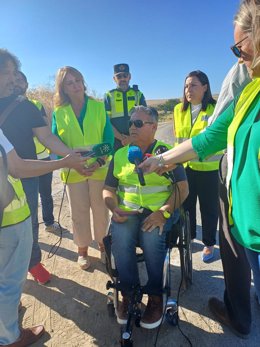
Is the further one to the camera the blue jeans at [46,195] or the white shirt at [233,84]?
the blue jeans at [46,195]

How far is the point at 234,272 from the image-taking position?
85.5 inches

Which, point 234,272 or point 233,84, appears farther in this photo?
point 234,272

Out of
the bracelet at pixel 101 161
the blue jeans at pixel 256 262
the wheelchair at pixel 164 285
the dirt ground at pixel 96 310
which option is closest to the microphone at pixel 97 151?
the bracelet at pixel 101 161

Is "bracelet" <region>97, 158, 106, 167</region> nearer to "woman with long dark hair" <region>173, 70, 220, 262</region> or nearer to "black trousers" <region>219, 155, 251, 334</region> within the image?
"woman with long dark hair" <region>173, 70, 220, 262</region>

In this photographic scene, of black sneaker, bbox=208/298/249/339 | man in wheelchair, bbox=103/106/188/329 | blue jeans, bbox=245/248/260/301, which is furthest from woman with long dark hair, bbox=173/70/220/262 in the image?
blue jeans, bbox=245/248/260/301

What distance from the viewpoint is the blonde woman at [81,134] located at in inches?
122

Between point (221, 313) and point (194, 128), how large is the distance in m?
1.91

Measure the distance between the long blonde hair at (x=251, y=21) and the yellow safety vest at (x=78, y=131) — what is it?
6.56 feet

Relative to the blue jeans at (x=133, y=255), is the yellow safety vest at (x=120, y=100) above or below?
above

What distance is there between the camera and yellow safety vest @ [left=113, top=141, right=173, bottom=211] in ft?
8.25

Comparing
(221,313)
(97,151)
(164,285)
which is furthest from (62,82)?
(221,313)

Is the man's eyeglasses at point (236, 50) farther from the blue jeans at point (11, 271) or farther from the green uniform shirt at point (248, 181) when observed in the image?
the blue jeans at point (11, 271)

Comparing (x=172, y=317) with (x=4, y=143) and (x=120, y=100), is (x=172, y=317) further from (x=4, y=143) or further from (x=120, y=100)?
(x=120, y=100)

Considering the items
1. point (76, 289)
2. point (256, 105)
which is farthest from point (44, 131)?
point (256, 105)
